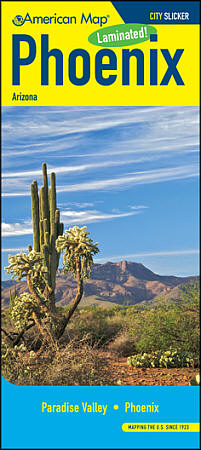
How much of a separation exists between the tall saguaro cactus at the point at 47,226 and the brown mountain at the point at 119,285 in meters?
0.93

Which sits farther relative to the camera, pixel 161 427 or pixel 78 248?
pixel 78 248

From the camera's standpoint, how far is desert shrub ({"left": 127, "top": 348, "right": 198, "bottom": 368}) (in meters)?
8.91

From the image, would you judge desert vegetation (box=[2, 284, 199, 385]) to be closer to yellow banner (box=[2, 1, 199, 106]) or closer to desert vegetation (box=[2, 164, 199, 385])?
desert vegetation (box=[2, 164, 199, 385])

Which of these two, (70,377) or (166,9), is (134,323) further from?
(166,9)

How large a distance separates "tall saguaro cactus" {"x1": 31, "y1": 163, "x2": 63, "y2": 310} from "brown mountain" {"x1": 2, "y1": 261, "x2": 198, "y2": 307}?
3.04 feet

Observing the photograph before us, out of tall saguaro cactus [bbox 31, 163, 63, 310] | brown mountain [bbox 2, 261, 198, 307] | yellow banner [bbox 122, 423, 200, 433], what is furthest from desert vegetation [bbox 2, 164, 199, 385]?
yellow banner [bbox 122, 423, 200, 433]

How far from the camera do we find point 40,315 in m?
9.80

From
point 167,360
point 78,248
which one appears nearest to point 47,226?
point 78,248

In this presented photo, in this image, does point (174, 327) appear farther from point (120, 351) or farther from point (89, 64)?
point (89, 64)

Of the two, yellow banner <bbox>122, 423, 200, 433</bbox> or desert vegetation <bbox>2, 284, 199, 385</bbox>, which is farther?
desert vegetation <bbox>2, 284, 199, 385</bbox>

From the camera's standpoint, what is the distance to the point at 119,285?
1229 cm

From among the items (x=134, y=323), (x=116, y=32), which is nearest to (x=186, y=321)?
(x=134, y=323)

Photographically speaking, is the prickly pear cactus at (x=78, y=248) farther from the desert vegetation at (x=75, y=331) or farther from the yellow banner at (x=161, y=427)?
the yellow banner at (x=161, y=427)

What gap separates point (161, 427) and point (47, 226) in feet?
17.3
